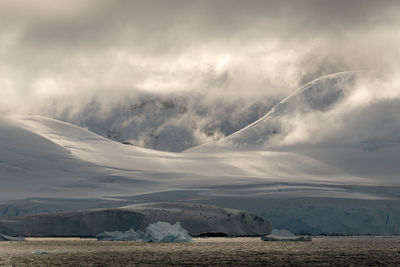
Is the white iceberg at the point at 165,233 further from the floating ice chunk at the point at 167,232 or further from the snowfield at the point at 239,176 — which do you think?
the snowfield at the point at 239,176

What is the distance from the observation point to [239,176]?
16825 cm

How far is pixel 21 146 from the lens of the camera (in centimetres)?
16575

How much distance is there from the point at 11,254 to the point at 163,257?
49.7 feet

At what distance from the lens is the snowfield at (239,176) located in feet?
404

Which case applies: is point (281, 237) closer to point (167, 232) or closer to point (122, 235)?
point (167, 232)

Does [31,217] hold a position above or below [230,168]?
below

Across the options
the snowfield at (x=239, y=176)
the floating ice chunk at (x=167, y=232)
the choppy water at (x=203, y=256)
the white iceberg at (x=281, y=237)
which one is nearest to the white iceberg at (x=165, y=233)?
the floating ice chunk at (x=167, y=232)

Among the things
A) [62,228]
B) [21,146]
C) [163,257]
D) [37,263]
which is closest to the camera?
[37,263]

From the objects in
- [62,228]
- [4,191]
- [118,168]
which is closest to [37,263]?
[62,228]

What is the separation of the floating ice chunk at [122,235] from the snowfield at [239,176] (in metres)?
7.58

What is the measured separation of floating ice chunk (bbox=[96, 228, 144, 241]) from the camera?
102m

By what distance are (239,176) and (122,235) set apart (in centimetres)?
6807

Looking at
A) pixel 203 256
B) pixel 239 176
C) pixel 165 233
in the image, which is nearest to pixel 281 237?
pixel 165 233

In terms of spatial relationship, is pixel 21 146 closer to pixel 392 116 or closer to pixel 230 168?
pixel 230 168
